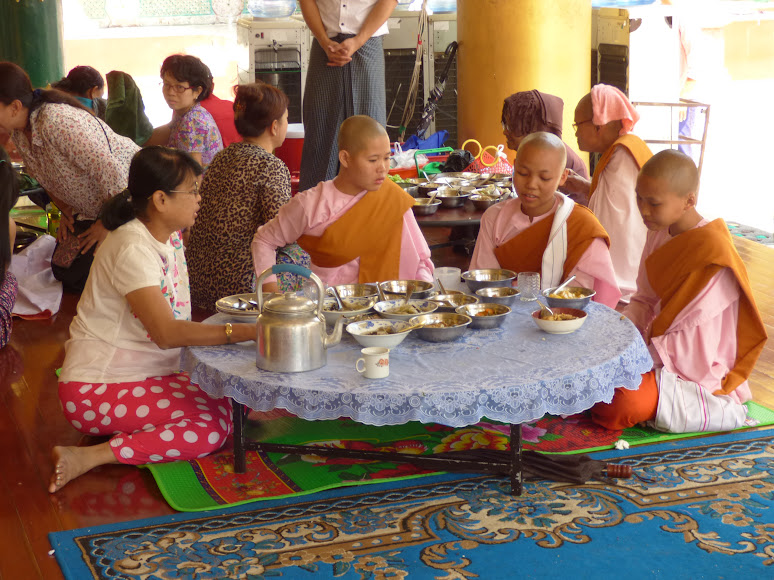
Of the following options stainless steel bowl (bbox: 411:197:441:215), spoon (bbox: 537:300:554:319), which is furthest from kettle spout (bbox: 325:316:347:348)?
stainless steel bowl (bbox: 411:197:441:215)

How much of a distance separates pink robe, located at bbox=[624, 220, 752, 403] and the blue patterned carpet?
0.45m

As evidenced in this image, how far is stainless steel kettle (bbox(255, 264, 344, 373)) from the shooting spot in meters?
2.40

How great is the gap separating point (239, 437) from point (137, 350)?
1.69 ft

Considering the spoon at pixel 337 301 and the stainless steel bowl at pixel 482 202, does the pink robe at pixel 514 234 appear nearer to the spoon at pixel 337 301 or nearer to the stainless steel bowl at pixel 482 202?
the spoon at pixel 337 301

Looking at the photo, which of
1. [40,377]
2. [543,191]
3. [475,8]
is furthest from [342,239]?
[475,8]

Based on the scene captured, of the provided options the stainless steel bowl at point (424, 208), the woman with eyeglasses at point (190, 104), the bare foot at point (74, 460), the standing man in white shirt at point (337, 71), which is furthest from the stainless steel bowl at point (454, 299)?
the woman with eyeglasses at point (190, 104)

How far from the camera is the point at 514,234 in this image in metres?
3.52

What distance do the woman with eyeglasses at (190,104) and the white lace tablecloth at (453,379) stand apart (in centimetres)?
305

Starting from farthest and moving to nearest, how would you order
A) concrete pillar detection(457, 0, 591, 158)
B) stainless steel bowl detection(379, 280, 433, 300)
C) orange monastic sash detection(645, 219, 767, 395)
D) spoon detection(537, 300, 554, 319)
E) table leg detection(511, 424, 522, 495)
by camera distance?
concrete pillar detection(457, 0, 591, 158)
orange monastic sash detection(645, 219, 767, 395)
stainless steel bowl detection(379, 280, 433, 300)
spoon detection(537, 300, 554, 319)
table leg detection(511, 424, 522, 495)

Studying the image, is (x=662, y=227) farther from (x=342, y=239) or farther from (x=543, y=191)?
(x=342, y=239)

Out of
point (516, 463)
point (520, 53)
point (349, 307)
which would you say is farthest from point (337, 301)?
point (520, 53)

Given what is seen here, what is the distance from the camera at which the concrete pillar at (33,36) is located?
7.91 m

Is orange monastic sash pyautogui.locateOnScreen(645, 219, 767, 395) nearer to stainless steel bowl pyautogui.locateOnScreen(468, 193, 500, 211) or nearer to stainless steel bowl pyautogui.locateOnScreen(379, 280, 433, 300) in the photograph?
stainless steel bowl pyautogui.locateOnScreen(379, 280, 433, 300)

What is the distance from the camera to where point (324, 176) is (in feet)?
16.9
